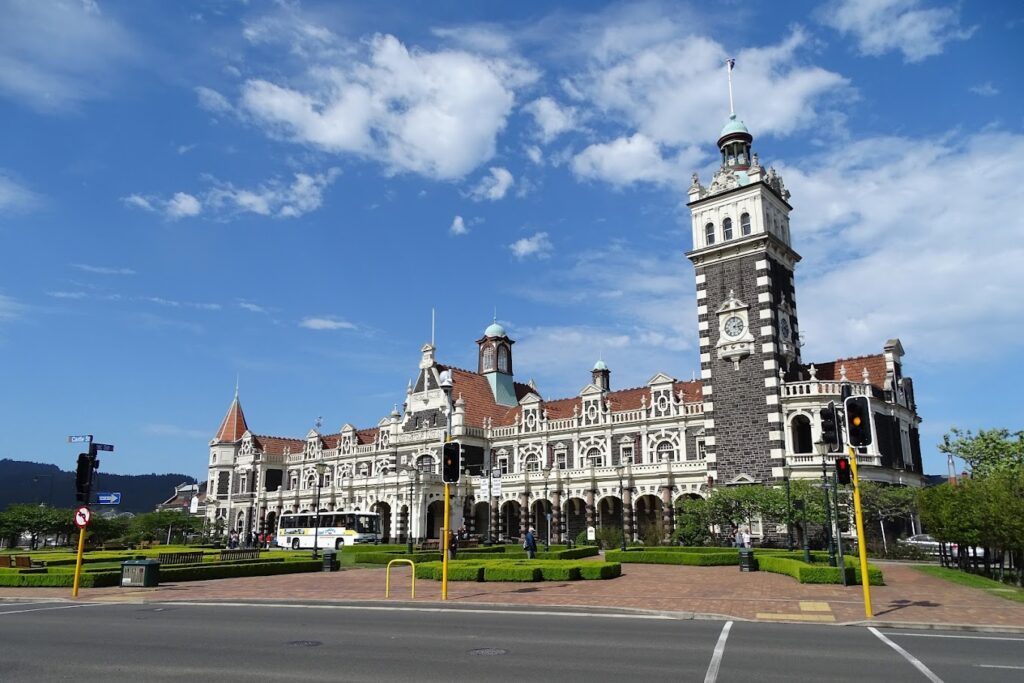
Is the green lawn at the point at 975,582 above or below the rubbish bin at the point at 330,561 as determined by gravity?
below

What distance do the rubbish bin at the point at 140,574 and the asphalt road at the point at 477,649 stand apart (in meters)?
8.95

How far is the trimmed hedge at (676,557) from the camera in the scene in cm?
3616

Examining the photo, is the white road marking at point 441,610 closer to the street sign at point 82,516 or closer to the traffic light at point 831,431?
the street sign at point 82,516

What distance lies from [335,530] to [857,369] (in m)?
41.1

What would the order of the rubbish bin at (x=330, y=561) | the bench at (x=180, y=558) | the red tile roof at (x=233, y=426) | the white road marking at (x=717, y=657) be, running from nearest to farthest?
1. the white road marking at (x=717, y=657)
2. the bench at (x=180, y=558)
3. the rubbish bin at (x=330, y=561)
4. the red tile roof at (x=233, y=426)

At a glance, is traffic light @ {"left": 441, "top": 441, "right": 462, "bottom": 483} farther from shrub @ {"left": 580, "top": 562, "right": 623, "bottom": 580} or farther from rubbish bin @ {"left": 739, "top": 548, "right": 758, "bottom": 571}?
rubbish bin @ {"left": 739, "top": 548, "right": 758, "bottom": 571}

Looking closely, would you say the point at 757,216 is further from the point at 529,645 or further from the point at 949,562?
the point at 529,645

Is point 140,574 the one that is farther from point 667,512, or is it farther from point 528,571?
point 667,512

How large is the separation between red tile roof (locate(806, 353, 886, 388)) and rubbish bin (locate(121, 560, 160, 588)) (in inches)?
1609

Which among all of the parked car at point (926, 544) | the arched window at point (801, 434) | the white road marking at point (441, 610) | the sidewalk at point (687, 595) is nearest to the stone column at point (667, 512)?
the arched window at point (801, 434)

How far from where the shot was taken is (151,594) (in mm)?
25500

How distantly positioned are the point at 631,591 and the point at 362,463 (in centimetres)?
5534

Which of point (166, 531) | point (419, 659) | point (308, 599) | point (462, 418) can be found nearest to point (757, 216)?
point (462, 418)

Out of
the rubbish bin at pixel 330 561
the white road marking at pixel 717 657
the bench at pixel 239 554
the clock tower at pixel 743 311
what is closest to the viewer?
the white road marking at pixel 717 657
